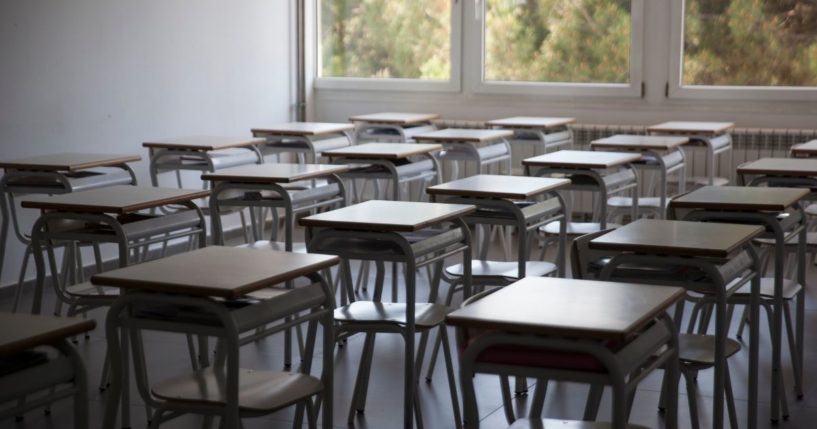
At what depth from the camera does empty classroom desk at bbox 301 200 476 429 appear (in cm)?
346

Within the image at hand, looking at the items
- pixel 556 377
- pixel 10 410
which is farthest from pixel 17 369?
pixel 556 377

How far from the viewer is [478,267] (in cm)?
456

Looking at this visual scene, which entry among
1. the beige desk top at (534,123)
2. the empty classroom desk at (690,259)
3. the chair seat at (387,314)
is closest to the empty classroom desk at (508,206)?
the chair seat at (387,314)

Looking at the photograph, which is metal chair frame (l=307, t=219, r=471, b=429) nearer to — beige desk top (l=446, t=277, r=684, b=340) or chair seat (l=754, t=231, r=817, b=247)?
beige desk top (l=446, t=277, r=684, b=340)

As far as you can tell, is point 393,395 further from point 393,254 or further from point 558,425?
point 558,425

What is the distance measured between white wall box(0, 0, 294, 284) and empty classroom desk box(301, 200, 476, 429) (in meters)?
3.07

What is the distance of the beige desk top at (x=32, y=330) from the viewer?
2.05 meters

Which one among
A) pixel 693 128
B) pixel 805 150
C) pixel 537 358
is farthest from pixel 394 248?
pixel 693 128

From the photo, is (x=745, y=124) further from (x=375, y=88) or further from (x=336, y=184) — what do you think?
(x=336, y=184)

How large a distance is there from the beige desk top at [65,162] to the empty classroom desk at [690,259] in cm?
296

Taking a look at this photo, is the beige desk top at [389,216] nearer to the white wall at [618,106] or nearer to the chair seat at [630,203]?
the chair seat at [630,203]

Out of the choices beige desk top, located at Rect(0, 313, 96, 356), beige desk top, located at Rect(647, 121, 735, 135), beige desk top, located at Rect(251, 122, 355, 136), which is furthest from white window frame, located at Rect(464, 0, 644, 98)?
beige desk top, located at Rect(0, 313, 96, 356)

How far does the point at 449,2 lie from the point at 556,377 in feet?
22.7

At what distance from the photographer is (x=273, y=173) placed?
4840 millimetres
